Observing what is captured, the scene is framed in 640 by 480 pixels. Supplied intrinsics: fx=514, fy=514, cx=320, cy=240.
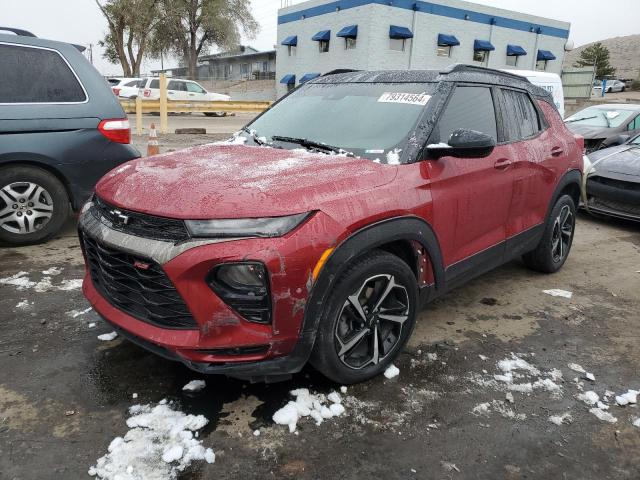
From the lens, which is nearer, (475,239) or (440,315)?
(475,239)

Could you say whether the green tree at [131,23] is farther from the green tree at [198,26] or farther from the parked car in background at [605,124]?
the parked car in background at [605,124]

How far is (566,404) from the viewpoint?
2764 millimetres

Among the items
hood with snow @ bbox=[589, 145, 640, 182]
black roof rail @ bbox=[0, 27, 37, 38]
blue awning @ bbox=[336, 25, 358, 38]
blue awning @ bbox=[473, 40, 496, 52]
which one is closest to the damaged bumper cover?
black roof rail @ bbox=[0, 27, 37, 38]

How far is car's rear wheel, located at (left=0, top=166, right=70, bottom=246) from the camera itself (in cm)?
463

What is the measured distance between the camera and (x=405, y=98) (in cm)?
329

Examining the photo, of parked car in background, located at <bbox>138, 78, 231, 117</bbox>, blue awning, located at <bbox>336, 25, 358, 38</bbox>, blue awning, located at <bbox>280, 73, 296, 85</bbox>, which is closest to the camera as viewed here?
parked car in background, located at <bbox>138, 78, 231, 117</bbox>

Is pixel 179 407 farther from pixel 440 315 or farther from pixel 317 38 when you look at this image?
pixel 317 38

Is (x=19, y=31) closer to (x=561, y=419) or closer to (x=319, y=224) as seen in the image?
(x=319, y=224)

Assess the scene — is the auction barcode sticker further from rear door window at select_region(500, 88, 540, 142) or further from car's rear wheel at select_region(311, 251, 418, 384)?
car's rear wheel at select_region(311, 251, 418, 384)

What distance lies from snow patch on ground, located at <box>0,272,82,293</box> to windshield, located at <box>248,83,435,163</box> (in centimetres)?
192

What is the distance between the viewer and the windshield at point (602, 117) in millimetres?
10730

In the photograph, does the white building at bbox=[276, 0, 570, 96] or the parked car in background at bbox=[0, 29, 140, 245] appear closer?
the parked car in background at bbox=[0, 29, 140, 245]

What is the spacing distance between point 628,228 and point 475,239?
4.77m

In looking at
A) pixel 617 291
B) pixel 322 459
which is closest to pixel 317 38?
pixel 617 291
